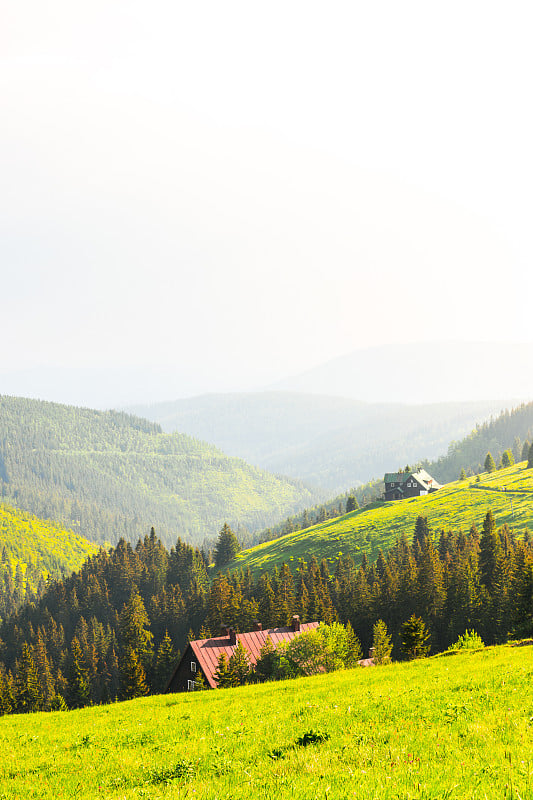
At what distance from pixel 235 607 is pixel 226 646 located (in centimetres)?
3472

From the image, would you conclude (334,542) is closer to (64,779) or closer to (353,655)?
(353,655)

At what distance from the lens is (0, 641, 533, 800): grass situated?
10.2 m

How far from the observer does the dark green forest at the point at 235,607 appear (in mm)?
84062

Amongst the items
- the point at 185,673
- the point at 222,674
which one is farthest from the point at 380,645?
the point at 185,673

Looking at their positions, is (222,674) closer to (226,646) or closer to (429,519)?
(226,646)

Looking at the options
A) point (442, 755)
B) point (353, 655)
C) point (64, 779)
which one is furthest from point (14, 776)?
point (353, 655)

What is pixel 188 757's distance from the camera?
1562 centimetres

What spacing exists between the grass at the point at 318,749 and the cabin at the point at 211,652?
158 ft

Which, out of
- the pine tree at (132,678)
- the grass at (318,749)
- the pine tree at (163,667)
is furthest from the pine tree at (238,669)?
the grass at (318,749)

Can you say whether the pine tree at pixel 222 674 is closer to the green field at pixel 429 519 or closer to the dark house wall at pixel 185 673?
the dark house wall at pixel 185 673

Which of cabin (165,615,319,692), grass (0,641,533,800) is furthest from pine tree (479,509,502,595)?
grass (0,641,533,800)

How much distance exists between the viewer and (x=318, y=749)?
13.6m

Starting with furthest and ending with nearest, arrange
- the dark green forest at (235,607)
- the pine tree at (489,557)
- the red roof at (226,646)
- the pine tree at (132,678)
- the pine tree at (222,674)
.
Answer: the pine tree at (132,678) < the pine tree at (489,557) < the dark green forest at (235,607) < the red roof at (226,646) < the pine tree at (222,674)

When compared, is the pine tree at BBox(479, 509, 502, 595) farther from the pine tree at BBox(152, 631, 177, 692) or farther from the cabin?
the pine tree at BBox(152, 631, 177, 692)
